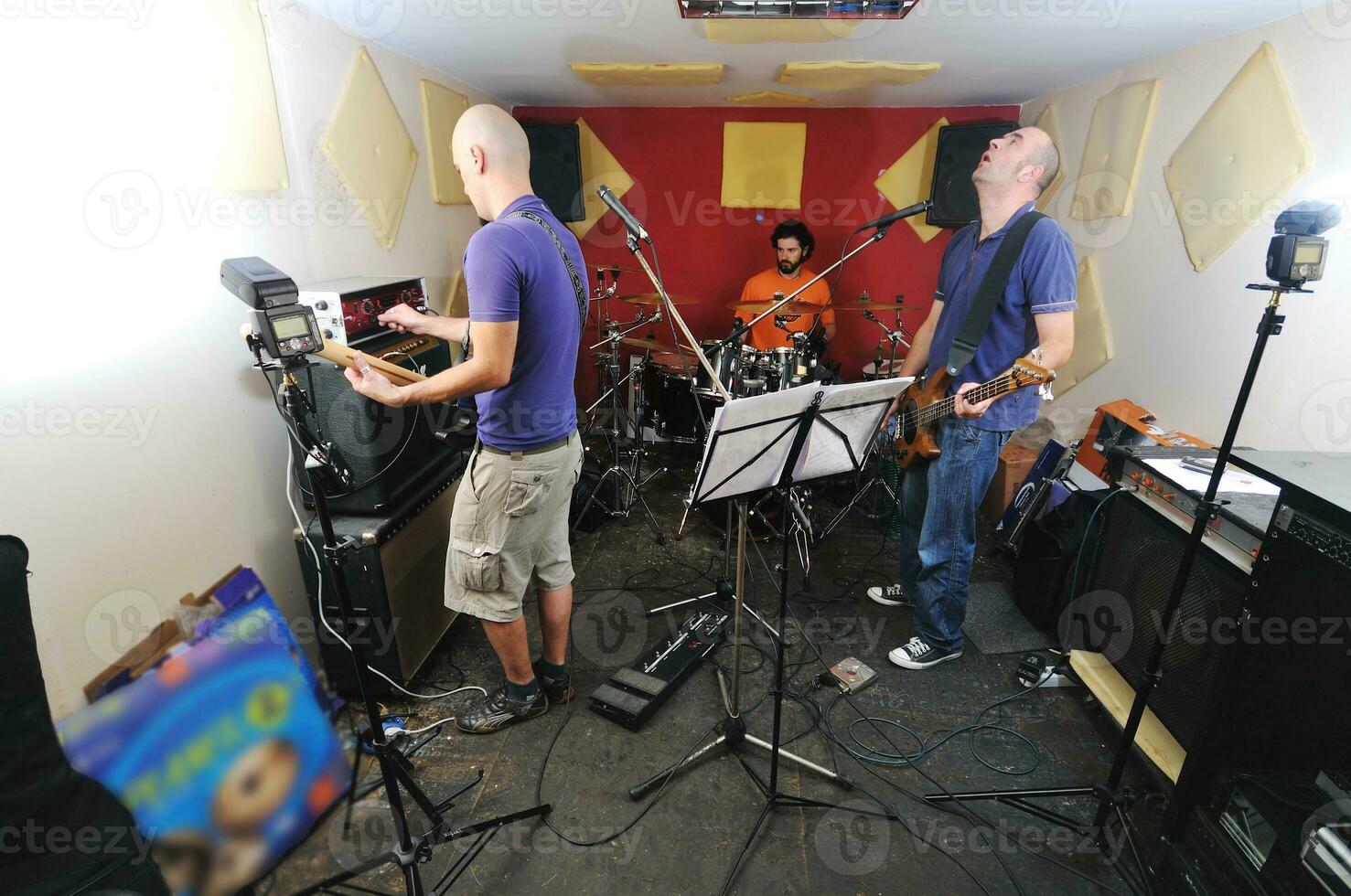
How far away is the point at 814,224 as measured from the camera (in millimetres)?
4355

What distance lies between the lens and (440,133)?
3062 millimetres

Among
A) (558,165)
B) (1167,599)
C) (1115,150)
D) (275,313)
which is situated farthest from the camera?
(558,165)

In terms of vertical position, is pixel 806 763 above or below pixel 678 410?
below

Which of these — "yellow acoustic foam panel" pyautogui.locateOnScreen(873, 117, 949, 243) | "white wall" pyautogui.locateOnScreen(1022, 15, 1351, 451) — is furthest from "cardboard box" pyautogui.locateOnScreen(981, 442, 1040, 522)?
"yellow acoustic foam panel" pyautogui.locateOnScreen(873, 117, 949, 243)

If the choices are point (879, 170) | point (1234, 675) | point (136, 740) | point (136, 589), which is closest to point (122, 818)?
point (136, 740)

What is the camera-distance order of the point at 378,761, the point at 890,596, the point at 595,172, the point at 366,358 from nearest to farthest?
the point at 378,761 → the point at 366,358 → the point at 890,596 → the point at 595,172

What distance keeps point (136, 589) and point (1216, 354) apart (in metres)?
3.72

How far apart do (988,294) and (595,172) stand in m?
3.21

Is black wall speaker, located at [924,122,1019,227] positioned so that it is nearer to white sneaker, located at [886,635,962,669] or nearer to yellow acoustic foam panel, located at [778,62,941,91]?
yellow acoustic foam panel, located at [778,62,941,91]

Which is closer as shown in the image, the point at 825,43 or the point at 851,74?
the point at 825,43

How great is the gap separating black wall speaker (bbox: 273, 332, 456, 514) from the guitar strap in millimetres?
1787

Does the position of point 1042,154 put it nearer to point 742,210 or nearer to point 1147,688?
point 1147,688

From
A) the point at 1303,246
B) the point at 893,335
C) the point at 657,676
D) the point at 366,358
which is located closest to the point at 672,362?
Answer: the point at 893,335

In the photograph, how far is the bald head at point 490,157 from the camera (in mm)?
1677
